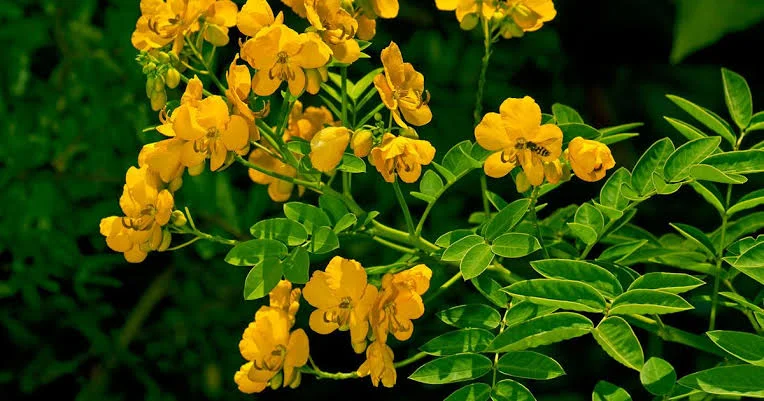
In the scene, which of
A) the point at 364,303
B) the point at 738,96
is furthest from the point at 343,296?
the point at 738,96

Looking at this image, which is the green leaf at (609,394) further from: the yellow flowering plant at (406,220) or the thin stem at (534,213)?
the thin stem at (534,213)

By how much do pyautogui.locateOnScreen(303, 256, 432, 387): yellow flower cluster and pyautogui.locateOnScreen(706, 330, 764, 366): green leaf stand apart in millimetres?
227

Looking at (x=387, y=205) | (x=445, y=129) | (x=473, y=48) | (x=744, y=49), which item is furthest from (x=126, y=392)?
(x=744, y=49)

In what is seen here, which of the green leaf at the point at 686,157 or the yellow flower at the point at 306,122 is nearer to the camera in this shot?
the green leaf at the point at 686,157

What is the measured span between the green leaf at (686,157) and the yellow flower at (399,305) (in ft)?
0.72

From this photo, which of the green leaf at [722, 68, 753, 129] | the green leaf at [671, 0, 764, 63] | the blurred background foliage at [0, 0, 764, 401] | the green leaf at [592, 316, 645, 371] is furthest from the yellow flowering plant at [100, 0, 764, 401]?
the green leaf at [671, 0, 764, 63]

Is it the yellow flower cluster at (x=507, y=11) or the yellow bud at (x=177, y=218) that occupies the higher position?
the yellow flower cluster at (x=507, y=11)

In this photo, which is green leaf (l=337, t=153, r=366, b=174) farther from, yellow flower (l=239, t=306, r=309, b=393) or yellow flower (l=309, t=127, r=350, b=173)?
yellow flower (l=239, t=306, r=309, b=393)

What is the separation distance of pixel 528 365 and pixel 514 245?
0.32 feet

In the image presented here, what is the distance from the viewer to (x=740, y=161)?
2.75 feet

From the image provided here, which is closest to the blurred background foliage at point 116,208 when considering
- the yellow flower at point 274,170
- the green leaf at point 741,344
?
the yellow flower at point 274,170

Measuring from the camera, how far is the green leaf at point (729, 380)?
2.38ft

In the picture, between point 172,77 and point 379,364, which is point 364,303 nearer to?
point 379,364

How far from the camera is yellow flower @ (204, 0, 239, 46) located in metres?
0.88
